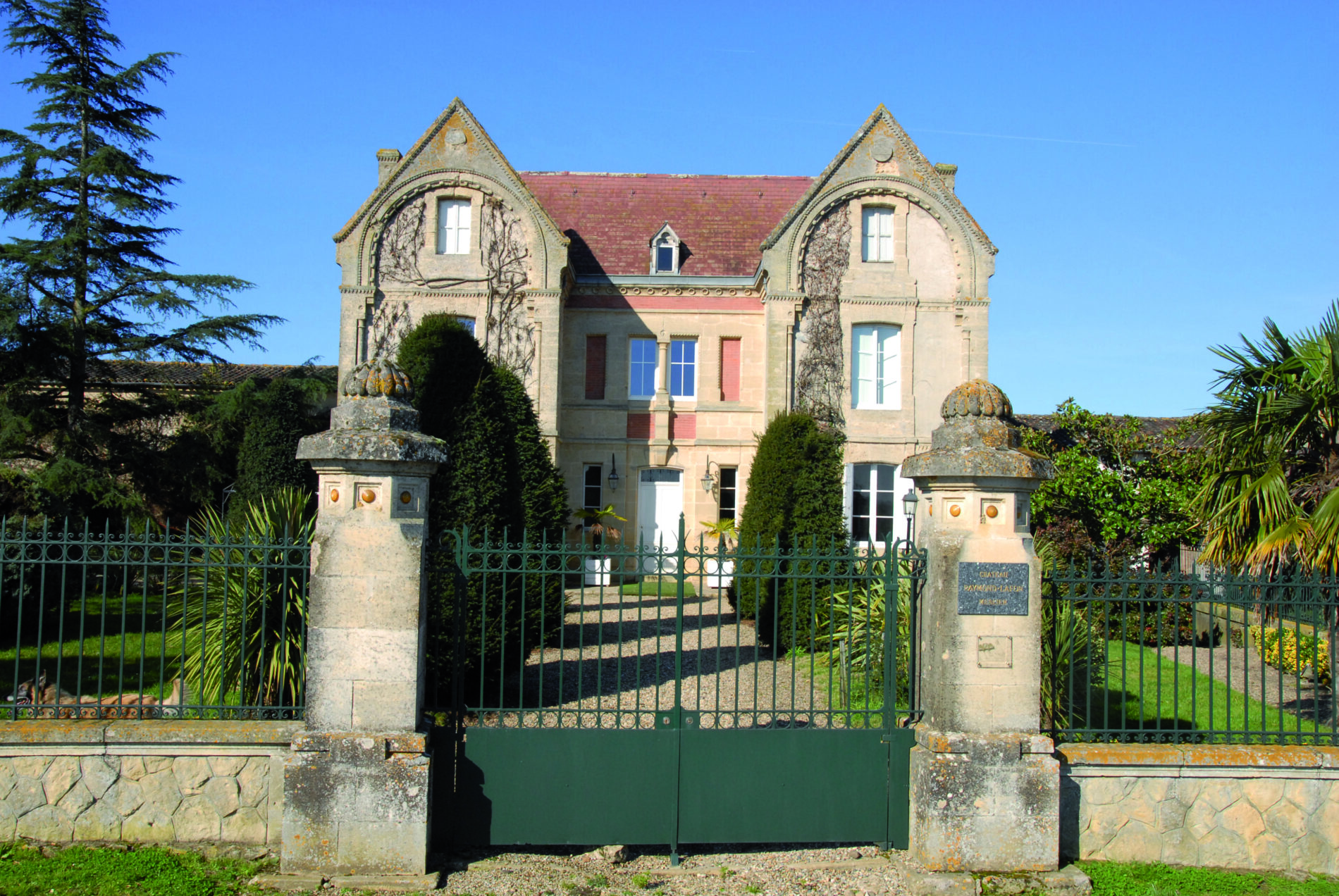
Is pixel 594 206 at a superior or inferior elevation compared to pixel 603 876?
superior

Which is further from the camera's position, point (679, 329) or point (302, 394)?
point (679, 329)

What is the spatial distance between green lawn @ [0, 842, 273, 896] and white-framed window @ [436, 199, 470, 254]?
1504 centimetres

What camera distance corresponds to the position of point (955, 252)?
762 inches

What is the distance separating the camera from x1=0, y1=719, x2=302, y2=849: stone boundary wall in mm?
5641

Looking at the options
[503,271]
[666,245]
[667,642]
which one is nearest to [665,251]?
[666,245]

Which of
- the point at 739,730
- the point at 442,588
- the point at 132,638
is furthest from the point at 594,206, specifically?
the point at 739,730

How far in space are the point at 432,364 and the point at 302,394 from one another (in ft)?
33.4

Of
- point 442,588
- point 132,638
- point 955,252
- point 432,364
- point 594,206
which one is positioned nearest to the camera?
point 442,588

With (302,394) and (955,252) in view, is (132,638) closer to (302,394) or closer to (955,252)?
(302,394)

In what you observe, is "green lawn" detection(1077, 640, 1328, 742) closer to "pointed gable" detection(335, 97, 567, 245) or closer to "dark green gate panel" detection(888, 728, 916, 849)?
"dark green gate panel" detection(888, 728, 916, 849)

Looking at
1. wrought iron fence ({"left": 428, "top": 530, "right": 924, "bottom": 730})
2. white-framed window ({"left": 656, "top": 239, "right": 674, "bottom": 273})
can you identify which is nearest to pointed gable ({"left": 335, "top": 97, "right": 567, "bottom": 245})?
white-framed window ({"left": 656, "top": 239, "right": 674, "bottom": 273})

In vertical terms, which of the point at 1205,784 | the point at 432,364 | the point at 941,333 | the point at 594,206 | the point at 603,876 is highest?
the point at 594,206

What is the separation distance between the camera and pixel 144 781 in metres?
5.68

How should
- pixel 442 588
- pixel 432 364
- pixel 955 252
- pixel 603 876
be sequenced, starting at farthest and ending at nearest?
pixel 955 252
pixel 432 364
pixel 442 588
pixel 603 876
